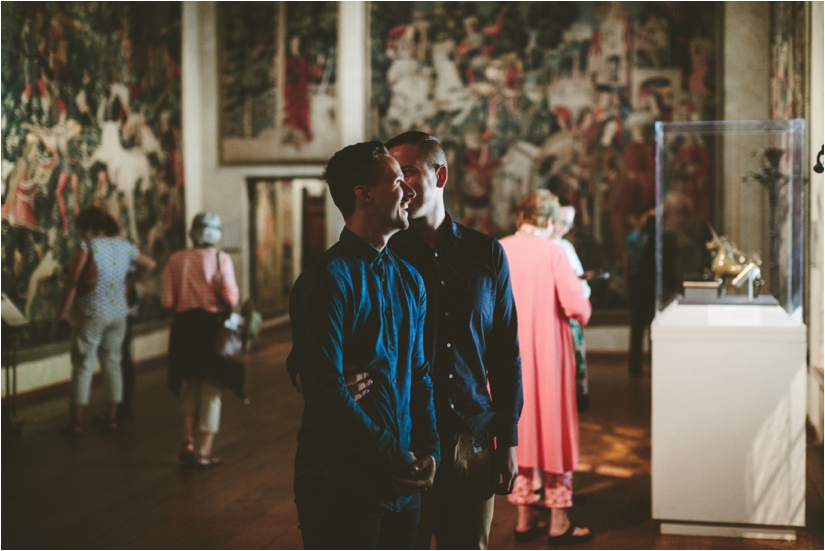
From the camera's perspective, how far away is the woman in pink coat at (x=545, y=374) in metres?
4.71

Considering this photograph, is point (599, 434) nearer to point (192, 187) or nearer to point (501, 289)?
point (501, 289)

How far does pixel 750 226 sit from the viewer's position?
24.0 ft

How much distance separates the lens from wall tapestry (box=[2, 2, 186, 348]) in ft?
29.5

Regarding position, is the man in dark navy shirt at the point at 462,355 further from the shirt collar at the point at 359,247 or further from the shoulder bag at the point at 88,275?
the shoulder bag at the point at 88,275

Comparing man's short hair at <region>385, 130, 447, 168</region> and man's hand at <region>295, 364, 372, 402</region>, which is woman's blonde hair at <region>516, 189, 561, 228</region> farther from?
man's hand at <region>295, 364, 372, 402</region>

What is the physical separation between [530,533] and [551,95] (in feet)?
30.3

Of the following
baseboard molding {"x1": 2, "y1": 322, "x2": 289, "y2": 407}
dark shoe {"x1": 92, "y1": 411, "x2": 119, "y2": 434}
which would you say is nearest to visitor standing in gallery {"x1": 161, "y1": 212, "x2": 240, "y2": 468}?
dark shoe {"x1": 92, "y1": 411, "x2": 119, "y2": 434}

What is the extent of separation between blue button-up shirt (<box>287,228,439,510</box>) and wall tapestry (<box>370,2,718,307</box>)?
34.4 feet

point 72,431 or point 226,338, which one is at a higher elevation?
point 226,338

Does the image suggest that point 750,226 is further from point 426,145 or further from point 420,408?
point 420,408

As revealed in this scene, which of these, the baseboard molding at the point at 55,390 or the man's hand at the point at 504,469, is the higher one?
the man's hand at the point at 504,469

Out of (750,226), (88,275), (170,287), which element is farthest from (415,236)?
(88,275)

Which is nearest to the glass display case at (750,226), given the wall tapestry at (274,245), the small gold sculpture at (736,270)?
the small gold sculpture at (736,270)

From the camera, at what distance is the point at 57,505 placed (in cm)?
532
